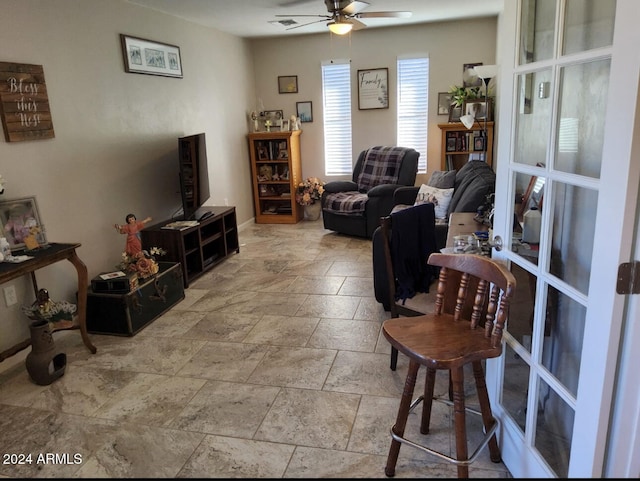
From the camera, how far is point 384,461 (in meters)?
1.94

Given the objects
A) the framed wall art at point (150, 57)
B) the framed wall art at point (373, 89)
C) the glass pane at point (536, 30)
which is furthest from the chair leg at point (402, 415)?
the framed wall art at point (373, 89)

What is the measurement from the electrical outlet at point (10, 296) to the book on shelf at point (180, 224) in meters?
1.36

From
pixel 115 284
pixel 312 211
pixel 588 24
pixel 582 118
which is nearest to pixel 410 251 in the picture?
pixel 582 118

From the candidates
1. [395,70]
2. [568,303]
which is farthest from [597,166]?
[395,70]

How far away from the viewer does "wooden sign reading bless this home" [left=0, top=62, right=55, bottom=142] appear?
278 cm

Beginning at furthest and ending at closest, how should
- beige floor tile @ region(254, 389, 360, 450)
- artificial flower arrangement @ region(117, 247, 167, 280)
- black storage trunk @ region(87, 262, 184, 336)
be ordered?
artificial flower arrangement @ region(117, 247, 167, 280)
black storage trunk @ region(87, 262, 184, 336)
beige floor tile @ region(254, 389, 360, 450)

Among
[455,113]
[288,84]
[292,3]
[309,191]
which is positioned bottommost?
[309,191]

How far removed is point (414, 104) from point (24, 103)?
457cm

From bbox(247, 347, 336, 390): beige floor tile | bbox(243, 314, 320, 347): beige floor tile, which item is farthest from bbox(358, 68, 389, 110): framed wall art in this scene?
bbox(247, 347, 336, 390): beige floor tile

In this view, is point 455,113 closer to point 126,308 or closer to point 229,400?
point 126,308

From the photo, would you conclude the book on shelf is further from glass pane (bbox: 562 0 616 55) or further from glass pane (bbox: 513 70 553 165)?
glass pane (bbox: 562 0 616 55)

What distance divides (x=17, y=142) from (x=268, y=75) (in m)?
4.16

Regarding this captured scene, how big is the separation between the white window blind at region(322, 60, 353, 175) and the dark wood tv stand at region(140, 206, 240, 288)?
2.19 m

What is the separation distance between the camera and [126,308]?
3135 millimetres
